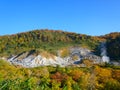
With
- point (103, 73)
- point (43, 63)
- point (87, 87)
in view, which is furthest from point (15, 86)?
point (43, 63)

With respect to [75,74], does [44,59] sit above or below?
above

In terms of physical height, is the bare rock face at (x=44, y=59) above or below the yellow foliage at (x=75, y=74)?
above

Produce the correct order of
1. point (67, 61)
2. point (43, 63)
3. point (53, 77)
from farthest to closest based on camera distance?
point (67, 61)
point (43, 63)
point (53, 77)

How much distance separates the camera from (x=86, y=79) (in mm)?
99625

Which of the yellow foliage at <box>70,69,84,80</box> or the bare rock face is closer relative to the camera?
the yellow foliage at <box>70,69,84,80</box>

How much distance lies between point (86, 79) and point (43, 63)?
7514 centimetres

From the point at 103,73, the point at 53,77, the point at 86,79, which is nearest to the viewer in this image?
the point at 86,79

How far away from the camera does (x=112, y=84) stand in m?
92.9

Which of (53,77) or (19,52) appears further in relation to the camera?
(19,52)

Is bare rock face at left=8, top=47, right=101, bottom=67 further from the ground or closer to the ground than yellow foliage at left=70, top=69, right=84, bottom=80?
further from the ground

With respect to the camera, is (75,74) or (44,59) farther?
(44,59)

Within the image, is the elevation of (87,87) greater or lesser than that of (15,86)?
lesser

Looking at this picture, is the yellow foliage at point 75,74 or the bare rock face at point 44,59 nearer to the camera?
the yellow foliage at point 75,74

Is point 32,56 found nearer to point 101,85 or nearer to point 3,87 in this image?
point 101,85
